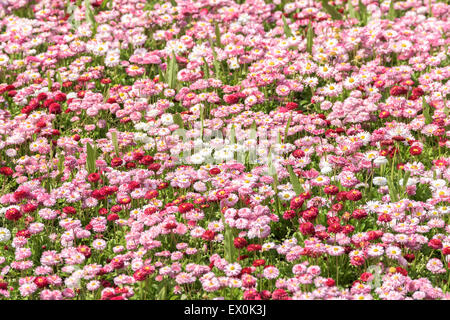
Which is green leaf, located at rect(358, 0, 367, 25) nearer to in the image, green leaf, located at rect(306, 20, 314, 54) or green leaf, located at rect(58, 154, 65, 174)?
green leaf, located at rect(306, 20, 314, 54)

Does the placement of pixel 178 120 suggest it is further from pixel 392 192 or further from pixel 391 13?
pixel 391 13

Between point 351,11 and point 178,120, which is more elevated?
point 351,11

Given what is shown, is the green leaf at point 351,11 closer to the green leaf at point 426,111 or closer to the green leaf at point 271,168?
the green leaf at point 426,111

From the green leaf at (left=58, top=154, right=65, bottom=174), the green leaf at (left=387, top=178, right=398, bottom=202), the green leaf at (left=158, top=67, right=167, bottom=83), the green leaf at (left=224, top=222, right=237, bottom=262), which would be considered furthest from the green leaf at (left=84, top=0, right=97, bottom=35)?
the green leaf at (left=387, top=178, right=398, bottom=202)

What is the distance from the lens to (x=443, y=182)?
616cm

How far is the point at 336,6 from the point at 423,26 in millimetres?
1383

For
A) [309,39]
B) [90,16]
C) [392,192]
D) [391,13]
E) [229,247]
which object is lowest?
[229,247]

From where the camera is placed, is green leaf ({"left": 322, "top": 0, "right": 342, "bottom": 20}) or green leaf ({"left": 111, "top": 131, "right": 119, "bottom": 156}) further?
green leaf ({"left": 322, "top": 0, "right": 342, "bottom": 20})

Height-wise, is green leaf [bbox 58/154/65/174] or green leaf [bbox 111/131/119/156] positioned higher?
green leaf [bbox 111/131/119/156]

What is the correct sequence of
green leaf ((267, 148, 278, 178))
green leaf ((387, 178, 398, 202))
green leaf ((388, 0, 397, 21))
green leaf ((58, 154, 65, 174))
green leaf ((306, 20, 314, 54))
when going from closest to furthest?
green leaf ((387, 178, 398, 202))
green leaf ((267, 148, 278, 178))
green leaf ((58, 154, 65, 174))
green leaf ((306, 20, 314, 54))
green leaf ((388, 0, 397, 21))

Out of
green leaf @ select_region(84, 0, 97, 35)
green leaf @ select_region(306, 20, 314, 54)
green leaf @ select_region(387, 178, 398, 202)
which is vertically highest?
green leaf @ select_region(84, 0, 97, 35)

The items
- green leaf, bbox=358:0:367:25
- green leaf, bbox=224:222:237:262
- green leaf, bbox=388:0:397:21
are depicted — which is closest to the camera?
green leaf, bbox=224:222:237:262

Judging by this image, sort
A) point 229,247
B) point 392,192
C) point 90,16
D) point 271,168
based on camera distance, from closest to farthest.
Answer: point 229,247 < point 392,192 < point 271,168 < point 90,16

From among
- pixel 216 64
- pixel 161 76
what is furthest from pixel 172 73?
pixel 216 64
